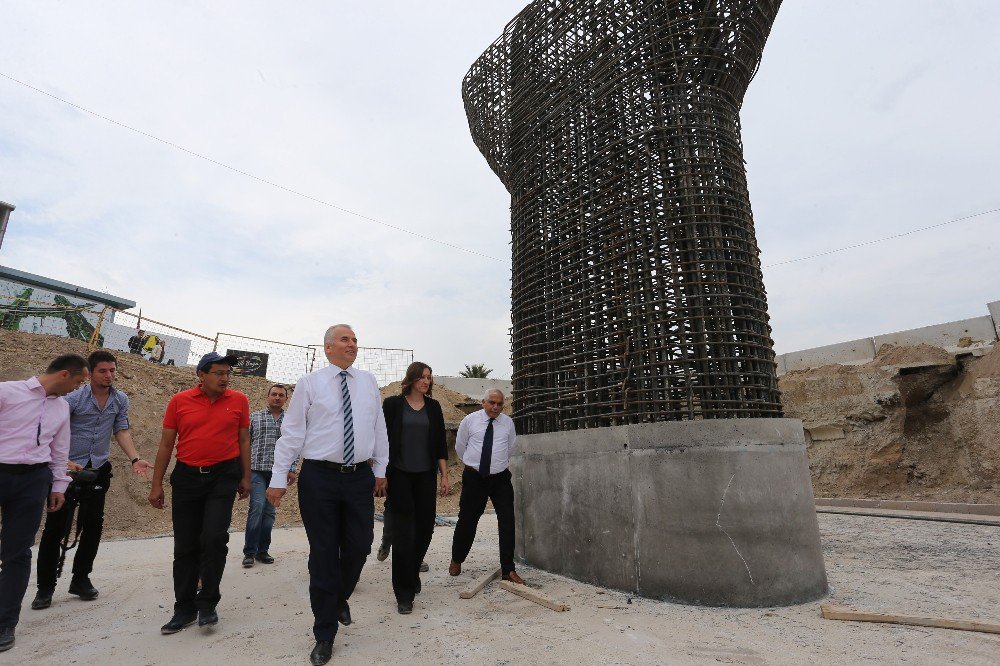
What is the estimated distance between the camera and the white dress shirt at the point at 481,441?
4.67m

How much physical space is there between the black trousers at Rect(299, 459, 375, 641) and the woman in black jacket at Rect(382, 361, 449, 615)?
1.99 ft

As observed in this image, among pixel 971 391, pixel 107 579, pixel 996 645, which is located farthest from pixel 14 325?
pixel 971 391

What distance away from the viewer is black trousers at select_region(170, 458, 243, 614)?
332cm

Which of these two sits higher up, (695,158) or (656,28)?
(656,28)

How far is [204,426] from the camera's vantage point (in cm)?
354

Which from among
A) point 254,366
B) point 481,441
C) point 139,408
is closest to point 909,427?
point 481,441

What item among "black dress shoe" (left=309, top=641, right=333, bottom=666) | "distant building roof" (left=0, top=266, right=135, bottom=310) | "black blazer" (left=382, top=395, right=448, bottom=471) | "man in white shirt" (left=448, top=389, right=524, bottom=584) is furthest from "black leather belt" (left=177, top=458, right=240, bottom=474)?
"distant building roof" (left=0, top=266, right=135, bottom=310)

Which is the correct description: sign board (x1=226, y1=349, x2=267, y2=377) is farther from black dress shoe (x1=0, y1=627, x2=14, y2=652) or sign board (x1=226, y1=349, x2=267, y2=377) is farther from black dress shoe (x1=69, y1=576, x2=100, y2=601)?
black dress shoe (x1=0, y1=627, x2=14, y2=652)

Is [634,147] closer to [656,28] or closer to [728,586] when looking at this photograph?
[656,28]

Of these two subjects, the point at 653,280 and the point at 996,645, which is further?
the point at 653,280

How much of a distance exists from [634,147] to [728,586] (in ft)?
11.8

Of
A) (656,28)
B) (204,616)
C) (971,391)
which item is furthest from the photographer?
(971,391)

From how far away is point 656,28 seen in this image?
4.57 m

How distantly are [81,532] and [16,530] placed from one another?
1.17 metres
